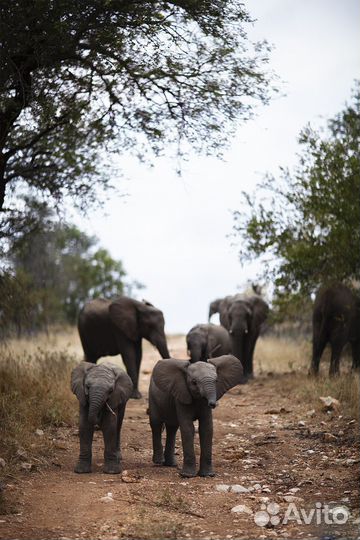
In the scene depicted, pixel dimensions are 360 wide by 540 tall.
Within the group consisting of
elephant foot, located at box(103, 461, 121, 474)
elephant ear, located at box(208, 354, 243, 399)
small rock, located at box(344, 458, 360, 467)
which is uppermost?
elephant ear, located at box(208, 354, 243, 399)

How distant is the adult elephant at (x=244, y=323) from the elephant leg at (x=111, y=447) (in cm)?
971

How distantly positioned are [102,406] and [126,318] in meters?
6.74

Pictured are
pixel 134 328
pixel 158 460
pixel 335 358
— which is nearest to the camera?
pixel 158 460

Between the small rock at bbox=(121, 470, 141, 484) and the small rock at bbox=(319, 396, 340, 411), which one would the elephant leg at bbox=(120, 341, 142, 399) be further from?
the small rock at bbox=(121, 470, 141, 484)

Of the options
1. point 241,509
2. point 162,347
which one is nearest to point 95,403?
point 241,509

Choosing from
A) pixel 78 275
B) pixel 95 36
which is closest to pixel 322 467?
pixel 95 36

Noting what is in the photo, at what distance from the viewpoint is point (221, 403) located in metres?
16.3

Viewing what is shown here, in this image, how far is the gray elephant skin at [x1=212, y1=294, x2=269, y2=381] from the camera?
799 inches

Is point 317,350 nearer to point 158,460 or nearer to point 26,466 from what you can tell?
point 158,460

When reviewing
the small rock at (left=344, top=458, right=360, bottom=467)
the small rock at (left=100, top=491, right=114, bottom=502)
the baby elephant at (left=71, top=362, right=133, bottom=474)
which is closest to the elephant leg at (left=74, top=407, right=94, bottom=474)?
→ the baby elephant at (left=71, top=362, right=133, bottom=474)

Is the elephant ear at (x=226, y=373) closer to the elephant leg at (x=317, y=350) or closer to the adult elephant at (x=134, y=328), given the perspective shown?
the adult elephant at (x=134, y=328)

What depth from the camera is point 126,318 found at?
17172 millimetres

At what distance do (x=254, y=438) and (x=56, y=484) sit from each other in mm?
3907

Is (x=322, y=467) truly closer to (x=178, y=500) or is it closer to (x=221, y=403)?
(x=178, y=500)
